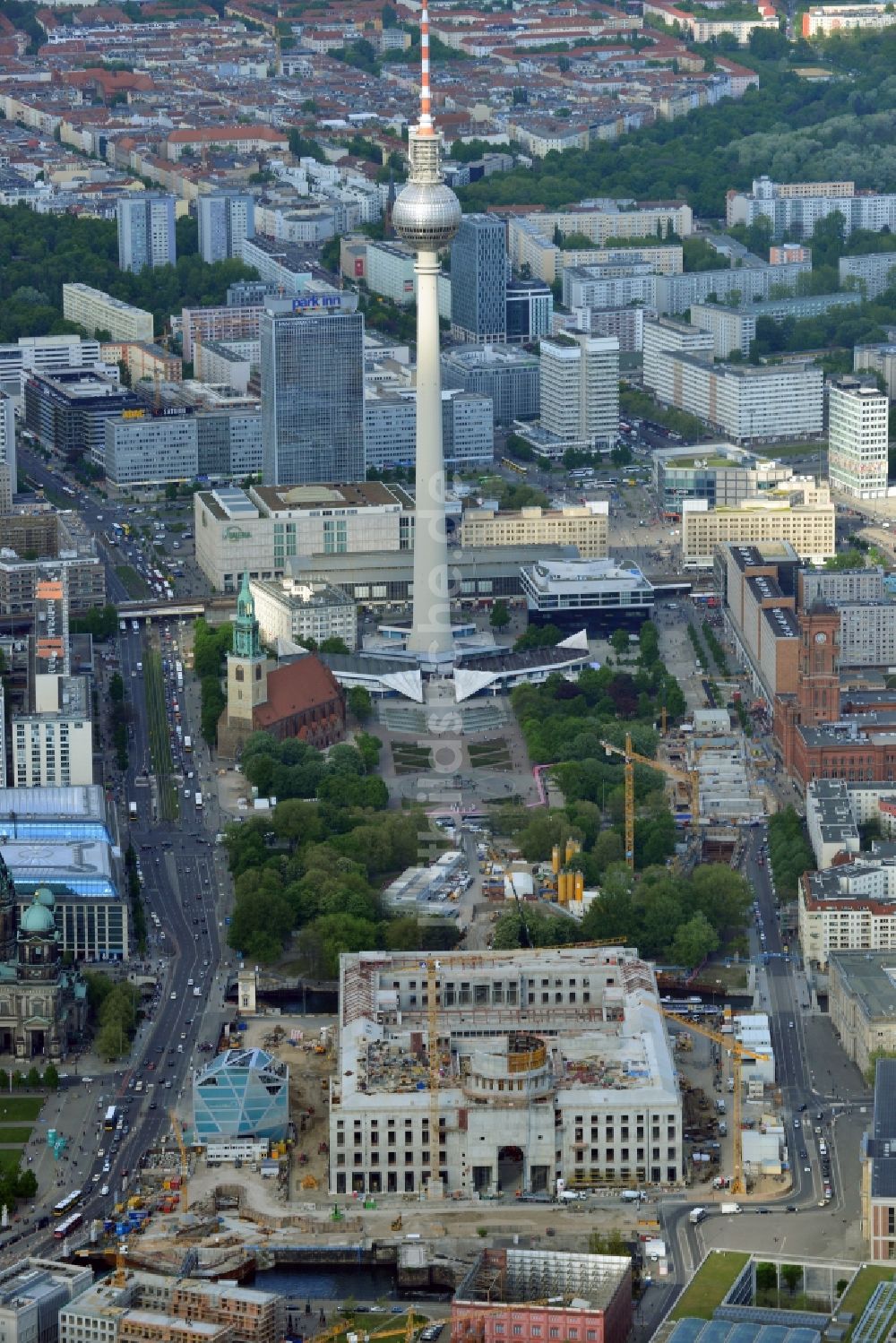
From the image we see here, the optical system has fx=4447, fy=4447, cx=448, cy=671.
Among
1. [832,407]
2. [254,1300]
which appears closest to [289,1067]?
[254,1300]

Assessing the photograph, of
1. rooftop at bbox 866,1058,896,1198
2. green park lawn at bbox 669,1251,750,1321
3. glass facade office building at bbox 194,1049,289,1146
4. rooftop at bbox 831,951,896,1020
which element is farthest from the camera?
rooftop at bbox 831,951,896,1020

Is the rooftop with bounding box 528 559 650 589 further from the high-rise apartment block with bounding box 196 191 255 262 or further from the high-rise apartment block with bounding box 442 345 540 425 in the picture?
the high-rise apartment block with bounding box 196 191 255 262

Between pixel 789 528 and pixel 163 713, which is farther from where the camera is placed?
pixel 789 528

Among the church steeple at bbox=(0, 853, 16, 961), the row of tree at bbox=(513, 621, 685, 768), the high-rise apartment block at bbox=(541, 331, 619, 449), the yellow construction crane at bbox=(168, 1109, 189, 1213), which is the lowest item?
the high-rise apartment block at bbox=(541, 331, 619, 449)

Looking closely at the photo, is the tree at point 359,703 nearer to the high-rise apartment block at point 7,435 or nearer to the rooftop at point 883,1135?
the high-rise apartment block at point 7,435

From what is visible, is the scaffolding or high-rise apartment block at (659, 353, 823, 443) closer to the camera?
the scaffolding

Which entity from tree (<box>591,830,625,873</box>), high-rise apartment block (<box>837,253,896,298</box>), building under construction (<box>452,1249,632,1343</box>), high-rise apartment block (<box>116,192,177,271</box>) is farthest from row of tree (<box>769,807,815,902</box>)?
high-rise apartment block (<box>116,192,177,271</box>)

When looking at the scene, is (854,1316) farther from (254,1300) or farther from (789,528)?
(789,528)
